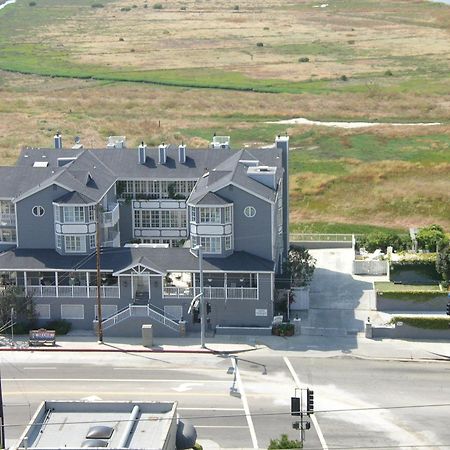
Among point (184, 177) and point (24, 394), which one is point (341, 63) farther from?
point (24, 394)

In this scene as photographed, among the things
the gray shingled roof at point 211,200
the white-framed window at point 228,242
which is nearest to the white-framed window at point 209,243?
the white-framed window at point 228,242

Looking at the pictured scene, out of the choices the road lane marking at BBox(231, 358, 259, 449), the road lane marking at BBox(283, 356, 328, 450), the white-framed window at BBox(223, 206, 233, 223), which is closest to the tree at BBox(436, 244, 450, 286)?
the white-framed window at BBox(223, 206, 233, 223)

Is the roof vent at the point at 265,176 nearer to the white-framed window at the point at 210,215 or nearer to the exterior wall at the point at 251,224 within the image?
the exterior wall at the point at 251,224

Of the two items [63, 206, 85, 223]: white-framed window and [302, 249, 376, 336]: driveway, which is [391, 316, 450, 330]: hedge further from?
[63, 206, 85, 223]: white-framed window

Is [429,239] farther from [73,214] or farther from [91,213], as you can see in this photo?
[73,214]

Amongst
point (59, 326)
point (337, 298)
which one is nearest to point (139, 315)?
point (59, 326)
